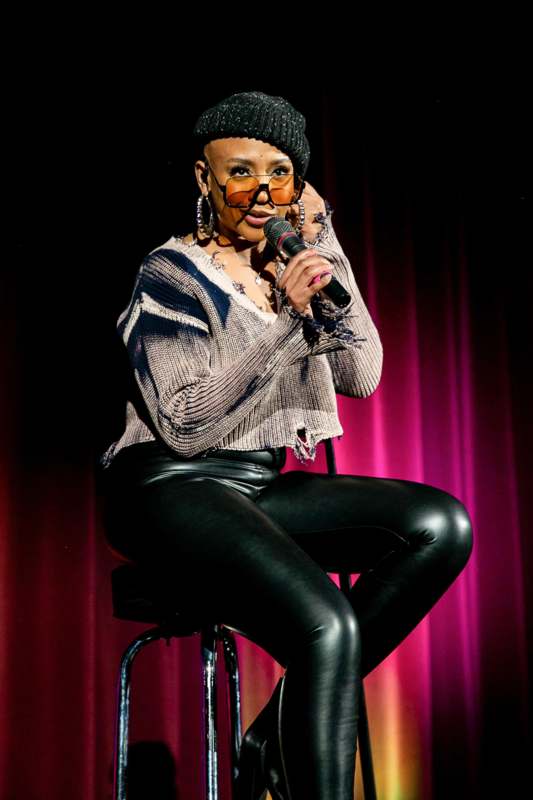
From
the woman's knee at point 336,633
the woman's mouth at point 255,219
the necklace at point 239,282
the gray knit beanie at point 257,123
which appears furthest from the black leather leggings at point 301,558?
the gray knit beanie at point 257,123

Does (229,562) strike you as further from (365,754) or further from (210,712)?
(365,754)

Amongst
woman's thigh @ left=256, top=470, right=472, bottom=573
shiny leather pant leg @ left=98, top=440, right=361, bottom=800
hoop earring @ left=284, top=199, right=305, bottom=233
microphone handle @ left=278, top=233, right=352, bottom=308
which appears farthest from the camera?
hoop earring @ left=284, top=199, right=305, bottom=233

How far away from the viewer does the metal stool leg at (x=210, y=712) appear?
1.25 meters

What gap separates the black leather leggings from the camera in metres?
1.00

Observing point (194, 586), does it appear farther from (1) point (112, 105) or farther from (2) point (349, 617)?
(1) point (112, 105)

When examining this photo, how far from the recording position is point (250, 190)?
4.48ft

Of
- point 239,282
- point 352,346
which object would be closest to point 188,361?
point 239,282

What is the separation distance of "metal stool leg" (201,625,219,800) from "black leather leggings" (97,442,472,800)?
0.42ft

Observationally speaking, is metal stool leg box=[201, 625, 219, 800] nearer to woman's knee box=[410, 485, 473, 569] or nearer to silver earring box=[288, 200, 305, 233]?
woman's knee box=[410, 485, 473, 569]

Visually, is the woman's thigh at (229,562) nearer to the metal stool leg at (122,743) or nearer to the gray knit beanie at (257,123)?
the metal stool leg at (122,743)

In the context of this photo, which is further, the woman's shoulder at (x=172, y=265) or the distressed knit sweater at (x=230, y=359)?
the woman's shoulder at (x=172, y=265)

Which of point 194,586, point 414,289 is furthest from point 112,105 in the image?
point 194,586

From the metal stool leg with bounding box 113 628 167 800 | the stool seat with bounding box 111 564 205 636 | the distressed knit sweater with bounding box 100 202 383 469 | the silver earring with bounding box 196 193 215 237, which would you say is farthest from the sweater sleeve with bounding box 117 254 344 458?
the metal stool leg with bounding box 113 628 167 800

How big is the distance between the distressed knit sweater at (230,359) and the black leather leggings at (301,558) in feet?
0.18
